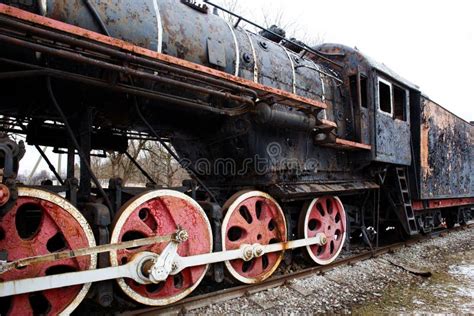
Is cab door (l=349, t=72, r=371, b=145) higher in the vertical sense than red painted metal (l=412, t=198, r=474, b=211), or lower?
higher

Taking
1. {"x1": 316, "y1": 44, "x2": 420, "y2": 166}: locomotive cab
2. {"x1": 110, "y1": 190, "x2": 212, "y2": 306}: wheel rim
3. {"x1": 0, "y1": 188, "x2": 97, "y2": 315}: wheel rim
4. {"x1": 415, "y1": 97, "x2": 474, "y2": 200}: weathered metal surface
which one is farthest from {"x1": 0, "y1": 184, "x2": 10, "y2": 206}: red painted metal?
{"x1": 415, "y1": 97, "x2": 474, "y2": 200}: weathered metal surface

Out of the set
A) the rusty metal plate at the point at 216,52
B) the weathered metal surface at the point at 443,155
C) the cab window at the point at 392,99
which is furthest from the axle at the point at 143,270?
the weathered metal surface at the point at 443,155

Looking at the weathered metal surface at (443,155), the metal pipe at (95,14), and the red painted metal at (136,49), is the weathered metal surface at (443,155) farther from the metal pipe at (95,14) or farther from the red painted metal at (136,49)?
the metal pipe at (95,14)

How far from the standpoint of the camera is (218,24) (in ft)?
12.4

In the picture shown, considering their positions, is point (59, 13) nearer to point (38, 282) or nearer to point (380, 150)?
point (38, 282)

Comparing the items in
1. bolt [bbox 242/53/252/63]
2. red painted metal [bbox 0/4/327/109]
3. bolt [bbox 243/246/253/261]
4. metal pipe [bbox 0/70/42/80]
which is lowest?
bolt [bbox 243/246/253/261]

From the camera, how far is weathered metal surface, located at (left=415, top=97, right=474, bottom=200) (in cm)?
682

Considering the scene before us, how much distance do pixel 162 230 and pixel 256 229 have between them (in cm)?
119

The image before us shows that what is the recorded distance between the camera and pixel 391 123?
5844 millimetres

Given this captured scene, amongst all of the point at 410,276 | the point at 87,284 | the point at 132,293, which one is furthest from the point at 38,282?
the point at 410,276

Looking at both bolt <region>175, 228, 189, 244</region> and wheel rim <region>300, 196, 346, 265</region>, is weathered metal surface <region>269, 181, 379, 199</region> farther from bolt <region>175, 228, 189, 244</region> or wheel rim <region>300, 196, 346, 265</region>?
bolt <region>175, 228, 189, 244</region>

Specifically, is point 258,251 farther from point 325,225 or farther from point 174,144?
point 174,144

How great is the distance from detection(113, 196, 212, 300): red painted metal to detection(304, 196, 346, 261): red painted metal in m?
1.73

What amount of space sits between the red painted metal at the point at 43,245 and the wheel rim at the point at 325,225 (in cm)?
279
